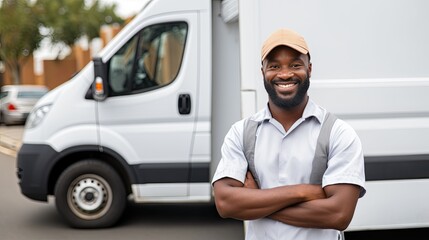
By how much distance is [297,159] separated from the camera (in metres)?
2.03

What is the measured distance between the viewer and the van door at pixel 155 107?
5.61 meters

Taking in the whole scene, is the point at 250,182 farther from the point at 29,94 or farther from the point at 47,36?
the point at 47,36

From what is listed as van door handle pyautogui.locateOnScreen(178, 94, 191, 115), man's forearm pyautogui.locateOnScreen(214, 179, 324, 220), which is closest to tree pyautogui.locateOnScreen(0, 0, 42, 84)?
van door handle pyautogui.locateOnScreen(178, 94, 191, 115)

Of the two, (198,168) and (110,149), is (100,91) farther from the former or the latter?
(198,168)

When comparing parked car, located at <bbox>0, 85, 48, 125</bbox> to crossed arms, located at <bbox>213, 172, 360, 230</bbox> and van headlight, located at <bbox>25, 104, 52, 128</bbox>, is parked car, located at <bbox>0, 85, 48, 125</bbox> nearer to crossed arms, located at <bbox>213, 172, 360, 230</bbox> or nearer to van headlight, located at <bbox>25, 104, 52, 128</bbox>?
van headlight, located at <bbox>25, 104, 52, 128</bbox>

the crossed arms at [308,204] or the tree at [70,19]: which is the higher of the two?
the tree at [70,19]

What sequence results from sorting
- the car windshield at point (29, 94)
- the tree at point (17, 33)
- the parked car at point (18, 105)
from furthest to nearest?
the tree at point (17, 33) < the car windshield at point (29, 94) < the parked car at point (18, 105)

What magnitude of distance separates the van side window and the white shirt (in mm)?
3654

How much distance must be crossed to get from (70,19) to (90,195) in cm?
3161

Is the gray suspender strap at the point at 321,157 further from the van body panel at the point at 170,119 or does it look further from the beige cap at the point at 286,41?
the van body panel at the point at 170,119

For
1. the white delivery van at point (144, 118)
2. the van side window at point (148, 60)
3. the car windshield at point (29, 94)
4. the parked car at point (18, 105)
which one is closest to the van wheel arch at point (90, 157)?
the white delivery van at point (144, 118)

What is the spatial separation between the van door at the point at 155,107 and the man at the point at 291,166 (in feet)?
11.4

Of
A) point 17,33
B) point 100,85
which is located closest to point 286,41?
point 100,85

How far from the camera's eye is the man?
6.70 feet
